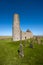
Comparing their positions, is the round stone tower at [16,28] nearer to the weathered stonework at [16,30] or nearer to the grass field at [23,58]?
the weathered stonework at [16,30]

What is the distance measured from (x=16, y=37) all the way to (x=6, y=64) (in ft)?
155

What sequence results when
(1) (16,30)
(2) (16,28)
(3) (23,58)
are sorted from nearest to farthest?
(3) (23,58) → (1) (16,30) → (2) (16,28)

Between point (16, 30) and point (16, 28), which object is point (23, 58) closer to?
point (16, 30)

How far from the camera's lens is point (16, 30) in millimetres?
71500

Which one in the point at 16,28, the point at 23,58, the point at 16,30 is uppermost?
the point at 16,28

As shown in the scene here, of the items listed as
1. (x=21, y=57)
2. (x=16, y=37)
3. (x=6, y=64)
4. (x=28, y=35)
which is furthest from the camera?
(x=28, y=35)

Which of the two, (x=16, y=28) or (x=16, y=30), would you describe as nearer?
(x=16, y=30)

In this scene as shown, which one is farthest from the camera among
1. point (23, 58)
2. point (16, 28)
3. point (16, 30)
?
point (16, 28)

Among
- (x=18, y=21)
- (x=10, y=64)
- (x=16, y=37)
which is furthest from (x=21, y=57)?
(x=18, y=21)

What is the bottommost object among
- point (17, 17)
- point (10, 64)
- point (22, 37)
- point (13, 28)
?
point (10, 64)

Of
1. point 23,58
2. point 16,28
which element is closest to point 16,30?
point 16,28

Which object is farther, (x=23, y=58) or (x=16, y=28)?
(x=16, y=28)

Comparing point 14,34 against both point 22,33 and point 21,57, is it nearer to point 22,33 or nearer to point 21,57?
point 22,33

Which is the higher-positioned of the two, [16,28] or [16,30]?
[16,28]
